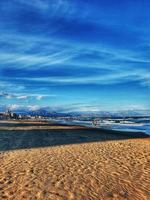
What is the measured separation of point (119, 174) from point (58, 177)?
2.60 m

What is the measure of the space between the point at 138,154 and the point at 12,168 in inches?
333

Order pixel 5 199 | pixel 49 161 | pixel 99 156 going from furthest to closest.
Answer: pixel 99 156, pixel 49 161, pixel 5 199

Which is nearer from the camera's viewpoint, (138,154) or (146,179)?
(146,179)

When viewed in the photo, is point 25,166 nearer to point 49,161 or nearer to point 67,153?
point 49,161

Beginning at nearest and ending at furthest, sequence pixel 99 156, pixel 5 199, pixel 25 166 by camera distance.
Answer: pixel 5 199 → pixel 25 166 → pixel 99 156

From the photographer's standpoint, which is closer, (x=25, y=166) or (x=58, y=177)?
(x=58, y=177)

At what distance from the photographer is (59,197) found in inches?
417

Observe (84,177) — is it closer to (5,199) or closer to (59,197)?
(59,197)

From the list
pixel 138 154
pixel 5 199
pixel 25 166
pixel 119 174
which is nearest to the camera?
pixel 5 199

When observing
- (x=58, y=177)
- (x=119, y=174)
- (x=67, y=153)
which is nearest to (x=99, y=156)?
(x=67, y=153)

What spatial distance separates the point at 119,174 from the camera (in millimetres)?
14086

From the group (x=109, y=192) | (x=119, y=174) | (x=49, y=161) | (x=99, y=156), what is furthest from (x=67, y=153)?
(x=109, y=192)

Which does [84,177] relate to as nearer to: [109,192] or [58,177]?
[58,177]

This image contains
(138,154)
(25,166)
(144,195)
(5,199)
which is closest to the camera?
(5,199)
